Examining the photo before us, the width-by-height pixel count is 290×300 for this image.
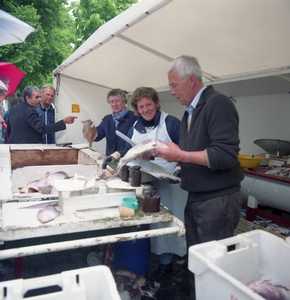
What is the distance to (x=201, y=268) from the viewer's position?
1.12m

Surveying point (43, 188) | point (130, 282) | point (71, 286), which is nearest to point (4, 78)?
point (43, 188)

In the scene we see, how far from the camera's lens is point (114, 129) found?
4.28 metres

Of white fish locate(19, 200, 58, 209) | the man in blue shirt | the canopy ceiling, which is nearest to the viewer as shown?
white fish locate(19, 200, 58, 209)

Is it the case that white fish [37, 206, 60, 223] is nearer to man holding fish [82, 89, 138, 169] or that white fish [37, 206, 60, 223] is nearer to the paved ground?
the paved ground

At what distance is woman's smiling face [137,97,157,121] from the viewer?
2916 millimetres

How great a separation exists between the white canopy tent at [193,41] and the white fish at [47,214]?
2.08 metres

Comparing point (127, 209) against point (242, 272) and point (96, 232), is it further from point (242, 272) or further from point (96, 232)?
point (242, 272)

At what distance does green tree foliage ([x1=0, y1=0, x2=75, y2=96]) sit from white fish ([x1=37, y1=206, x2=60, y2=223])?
38.7 ft

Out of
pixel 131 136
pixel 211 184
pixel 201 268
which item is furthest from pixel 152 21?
pixel 201 268

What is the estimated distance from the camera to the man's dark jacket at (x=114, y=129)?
4160 millimetres

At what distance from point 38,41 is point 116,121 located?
10719 mm

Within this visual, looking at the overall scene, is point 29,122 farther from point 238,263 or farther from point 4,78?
point 238,263

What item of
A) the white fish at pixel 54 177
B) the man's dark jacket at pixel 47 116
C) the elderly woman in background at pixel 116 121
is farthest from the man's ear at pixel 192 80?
the man's dark jacket at pixel 47 116

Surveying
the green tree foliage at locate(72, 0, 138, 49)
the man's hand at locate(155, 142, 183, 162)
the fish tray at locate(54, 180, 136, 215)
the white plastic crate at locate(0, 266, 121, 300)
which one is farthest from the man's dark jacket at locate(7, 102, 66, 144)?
the green tree foliage at locate(72, 0, 138, 49)
